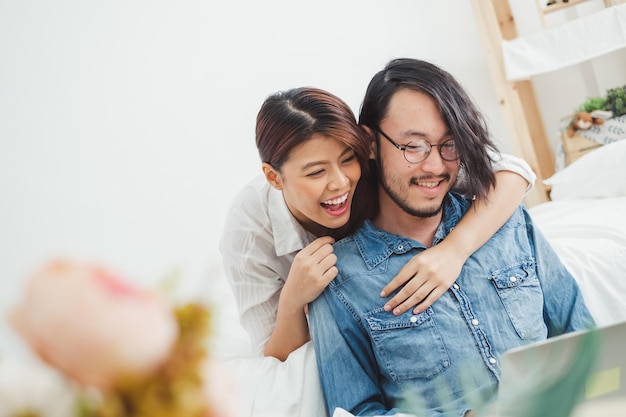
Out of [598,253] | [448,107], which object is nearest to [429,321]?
[448,107]

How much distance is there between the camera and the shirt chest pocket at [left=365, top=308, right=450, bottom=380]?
1129 mm

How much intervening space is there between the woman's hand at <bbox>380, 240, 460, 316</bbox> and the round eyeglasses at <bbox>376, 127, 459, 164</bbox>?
0.61ft

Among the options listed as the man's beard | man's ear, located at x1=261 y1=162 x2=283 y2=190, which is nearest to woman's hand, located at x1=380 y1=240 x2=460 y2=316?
the man's beard

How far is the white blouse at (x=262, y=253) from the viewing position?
4.68 feet

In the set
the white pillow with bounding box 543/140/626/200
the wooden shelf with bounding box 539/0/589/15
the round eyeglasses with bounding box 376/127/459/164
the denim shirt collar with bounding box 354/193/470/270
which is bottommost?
the white pillow with bounding box 543/140/626/200

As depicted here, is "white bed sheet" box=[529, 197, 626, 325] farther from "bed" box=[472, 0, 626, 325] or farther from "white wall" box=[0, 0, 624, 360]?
"white wall" box=[0, 0, 624, 360]

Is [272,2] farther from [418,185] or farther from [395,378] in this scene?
[395,378]

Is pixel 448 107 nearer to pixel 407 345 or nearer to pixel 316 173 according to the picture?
pixel 316 173

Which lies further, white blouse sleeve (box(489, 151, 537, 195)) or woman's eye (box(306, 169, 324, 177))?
white blouse sleeve (box(489, 151, 537, 195))

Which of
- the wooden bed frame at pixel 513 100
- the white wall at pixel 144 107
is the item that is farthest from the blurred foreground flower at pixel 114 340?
the wooden bed frame at pixel 513 100

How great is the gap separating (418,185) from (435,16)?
7.48ft

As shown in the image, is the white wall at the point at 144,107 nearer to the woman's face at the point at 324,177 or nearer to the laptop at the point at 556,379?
the woman's face at the point at 324,177

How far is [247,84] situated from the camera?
278 centimetres

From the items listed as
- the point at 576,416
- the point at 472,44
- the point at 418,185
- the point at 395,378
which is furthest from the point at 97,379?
the point at 472,44
